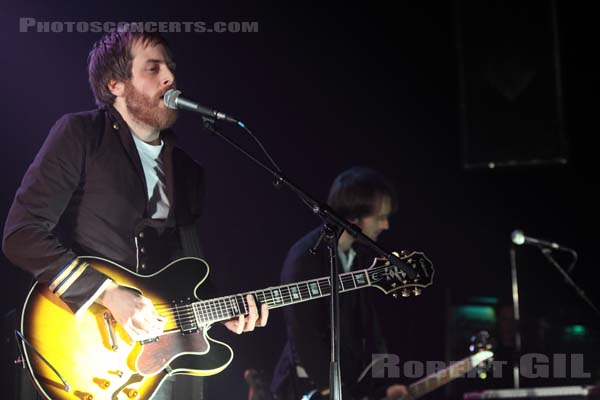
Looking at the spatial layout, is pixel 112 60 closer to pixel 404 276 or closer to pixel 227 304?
pixel 227 304

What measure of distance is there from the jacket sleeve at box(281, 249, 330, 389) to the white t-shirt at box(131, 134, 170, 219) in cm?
79

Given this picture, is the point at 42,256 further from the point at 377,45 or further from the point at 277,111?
the point at 377,45

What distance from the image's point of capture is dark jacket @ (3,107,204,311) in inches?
108

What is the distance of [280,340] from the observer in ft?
12.7

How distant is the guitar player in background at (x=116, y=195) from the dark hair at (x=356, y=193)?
2.75 ft

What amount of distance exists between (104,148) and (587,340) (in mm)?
2991

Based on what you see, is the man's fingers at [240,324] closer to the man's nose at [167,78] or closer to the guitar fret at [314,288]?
the guitar fret at [314,288]

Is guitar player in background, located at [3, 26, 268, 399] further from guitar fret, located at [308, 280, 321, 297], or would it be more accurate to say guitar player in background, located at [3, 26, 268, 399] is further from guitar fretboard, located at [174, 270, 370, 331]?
guitar fret, located at [308, 280, 321, 297]

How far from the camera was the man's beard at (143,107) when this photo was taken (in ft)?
10.4

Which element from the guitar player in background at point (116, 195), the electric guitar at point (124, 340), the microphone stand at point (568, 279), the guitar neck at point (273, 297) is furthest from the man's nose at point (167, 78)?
the microphone stand at point (568, 279)

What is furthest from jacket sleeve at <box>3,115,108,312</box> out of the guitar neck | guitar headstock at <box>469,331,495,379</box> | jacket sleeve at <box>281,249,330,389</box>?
guitar headstock at <box>469,331,495,379</box>

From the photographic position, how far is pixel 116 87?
321 centimetres

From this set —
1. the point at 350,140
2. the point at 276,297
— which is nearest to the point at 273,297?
the point at 276,297

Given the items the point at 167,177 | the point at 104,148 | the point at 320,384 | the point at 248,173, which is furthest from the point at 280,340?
the point at 104,148
